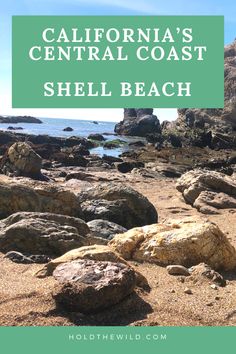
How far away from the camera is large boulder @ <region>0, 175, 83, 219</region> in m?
10.1

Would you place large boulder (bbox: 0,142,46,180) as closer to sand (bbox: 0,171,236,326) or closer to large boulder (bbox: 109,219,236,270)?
large boulder (bbox: 109,219,236,270)

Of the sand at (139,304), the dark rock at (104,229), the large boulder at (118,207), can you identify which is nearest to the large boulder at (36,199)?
the large boulder at (118,207)

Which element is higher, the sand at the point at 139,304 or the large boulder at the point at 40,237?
the large boulder at the point at 40,237

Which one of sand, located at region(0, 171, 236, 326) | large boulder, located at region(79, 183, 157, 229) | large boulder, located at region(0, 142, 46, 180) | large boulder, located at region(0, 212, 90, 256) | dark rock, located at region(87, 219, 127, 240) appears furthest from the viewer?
large boulder, located at region(0, 142, 46, 180)

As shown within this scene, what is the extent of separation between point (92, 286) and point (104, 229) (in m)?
3.82

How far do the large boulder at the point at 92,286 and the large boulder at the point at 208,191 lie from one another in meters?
8.59

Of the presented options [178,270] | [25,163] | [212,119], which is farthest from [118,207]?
[212,119]

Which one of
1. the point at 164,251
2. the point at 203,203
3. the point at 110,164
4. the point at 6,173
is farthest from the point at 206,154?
the point at 164,251

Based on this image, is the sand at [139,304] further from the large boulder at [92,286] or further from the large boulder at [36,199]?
the large boulder at [36,199]

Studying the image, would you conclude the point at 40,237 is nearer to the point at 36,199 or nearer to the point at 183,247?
the point at 183,247

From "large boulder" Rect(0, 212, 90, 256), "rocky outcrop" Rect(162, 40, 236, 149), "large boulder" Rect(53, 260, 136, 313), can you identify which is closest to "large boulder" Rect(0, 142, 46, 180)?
"large boulder" Rect(0, 212, 90, 256)

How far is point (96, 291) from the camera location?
5.63 metres

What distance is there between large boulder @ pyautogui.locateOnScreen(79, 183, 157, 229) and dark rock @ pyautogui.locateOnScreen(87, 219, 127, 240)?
852 mm

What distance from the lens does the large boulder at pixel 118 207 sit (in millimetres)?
10695
